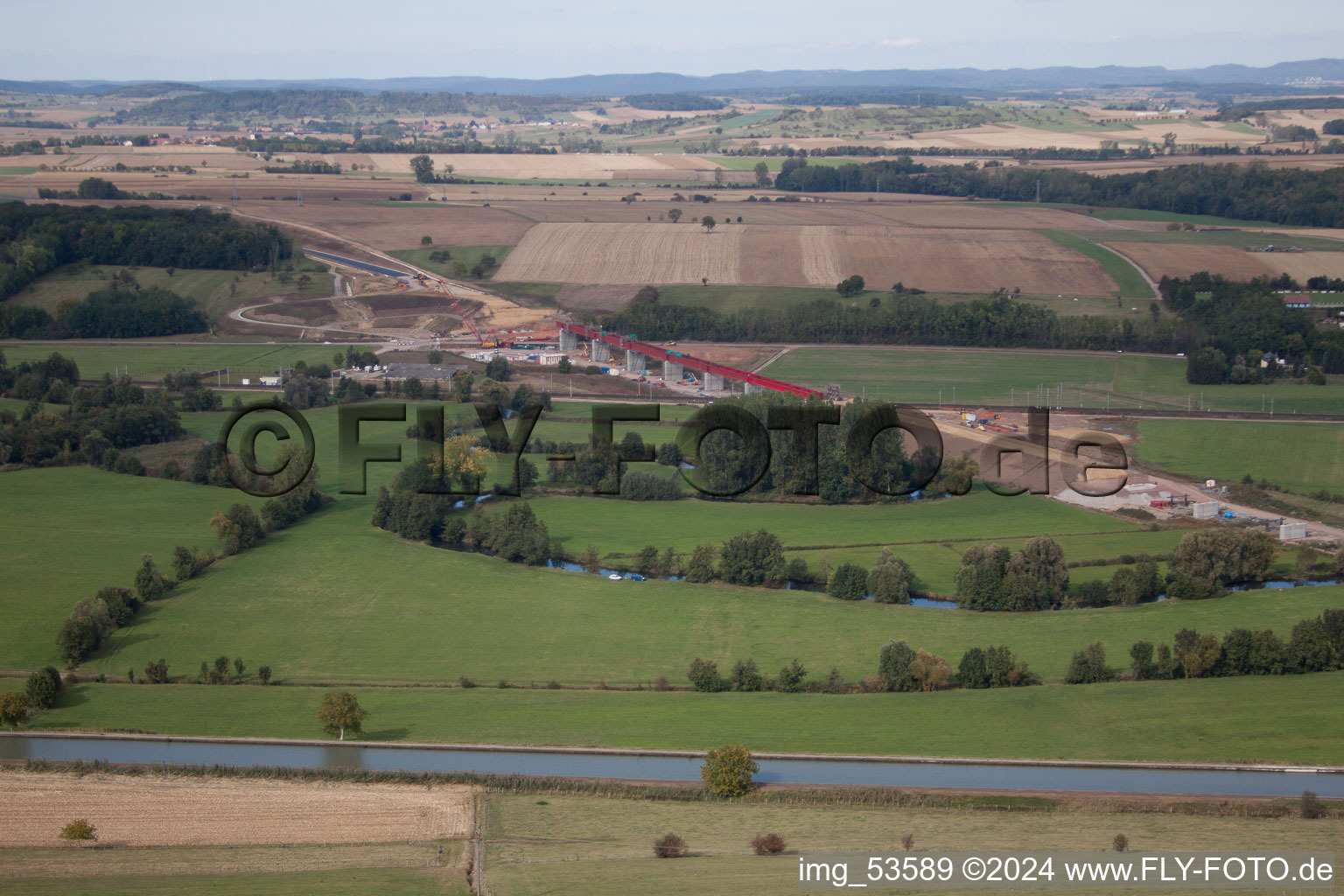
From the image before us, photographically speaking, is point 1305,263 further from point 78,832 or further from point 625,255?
point 78,832

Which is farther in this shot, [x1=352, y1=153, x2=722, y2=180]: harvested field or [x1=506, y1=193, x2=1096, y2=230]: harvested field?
[x1=352, y1=153, x2=722, y2=180]: harvested field

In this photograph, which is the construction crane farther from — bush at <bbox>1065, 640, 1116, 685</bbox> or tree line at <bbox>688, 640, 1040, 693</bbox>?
bush at <bbox>1065, 640, 1116, 685</bbox>

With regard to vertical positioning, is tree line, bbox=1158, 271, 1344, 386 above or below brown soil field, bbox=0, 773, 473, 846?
above

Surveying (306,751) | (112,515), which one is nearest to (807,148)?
(112,515)

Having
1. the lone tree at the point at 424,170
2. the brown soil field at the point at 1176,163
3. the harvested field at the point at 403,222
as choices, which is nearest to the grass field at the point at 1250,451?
the harvested field at the point at 403,222

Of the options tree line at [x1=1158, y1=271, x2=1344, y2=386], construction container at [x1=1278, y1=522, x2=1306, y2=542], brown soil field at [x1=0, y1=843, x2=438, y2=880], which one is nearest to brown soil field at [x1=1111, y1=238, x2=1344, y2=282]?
A: tree line at [x1=1158, y1=271, x2=1344, y2=386]

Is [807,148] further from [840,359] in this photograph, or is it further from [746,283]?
[840,359]

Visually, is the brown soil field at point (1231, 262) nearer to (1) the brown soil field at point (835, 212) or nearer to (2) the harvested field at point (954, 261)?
(2) the harvested field at point (954, 261)
